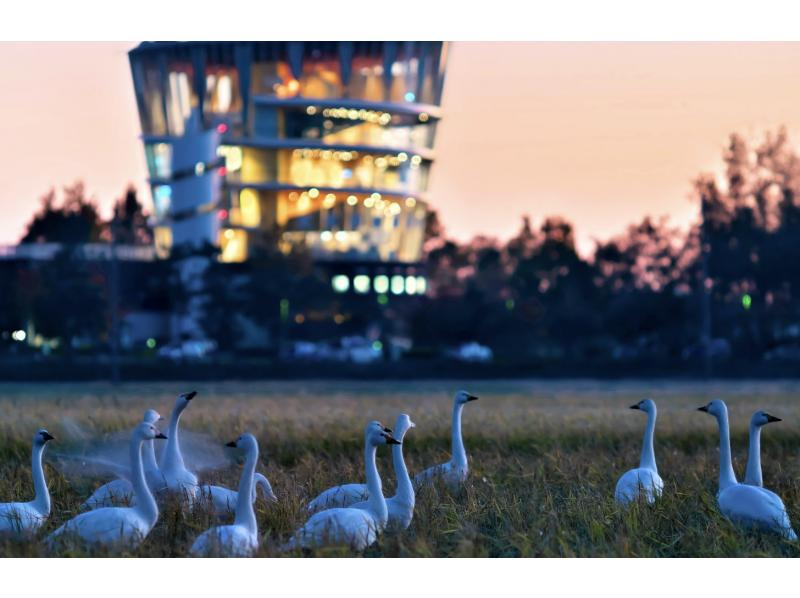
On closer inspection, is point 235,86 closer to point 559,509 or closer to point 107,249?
point 107,249

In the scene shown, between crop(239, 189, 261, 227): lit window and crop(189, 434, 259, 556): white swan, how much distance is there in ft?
291

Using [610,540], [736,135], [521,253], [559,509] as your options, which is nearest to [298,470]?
[559,509]

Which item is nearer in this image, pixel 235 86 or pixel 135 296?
pixel 135 296

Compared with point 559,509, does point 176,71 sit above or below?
above

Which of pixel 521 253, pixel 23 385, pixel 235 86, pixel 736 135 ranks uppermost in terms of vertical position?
pixel 235 86

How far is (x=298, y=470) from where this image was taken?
16.8 meters

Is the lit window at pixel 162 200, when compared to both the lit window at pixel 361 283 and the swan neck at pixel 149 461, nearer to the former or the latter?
the lit window at pixel 361 283

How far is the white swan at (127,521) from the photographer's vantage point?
11547 millimetres

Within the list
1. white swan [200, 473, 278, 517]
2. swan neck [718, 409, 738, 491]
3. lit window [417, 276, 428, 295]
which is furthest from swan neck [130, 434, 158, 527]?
lit window [417, 276, 428, 295]

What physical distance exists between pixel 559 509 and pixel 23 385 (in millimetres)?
34068

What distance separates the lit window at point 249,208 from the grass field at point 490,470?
225 ft

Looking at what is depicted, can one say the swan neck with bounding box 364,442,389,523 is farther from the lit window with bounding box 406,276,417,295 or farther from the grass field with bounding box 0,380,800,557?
the lit window with bounding box 406,276,417,295
